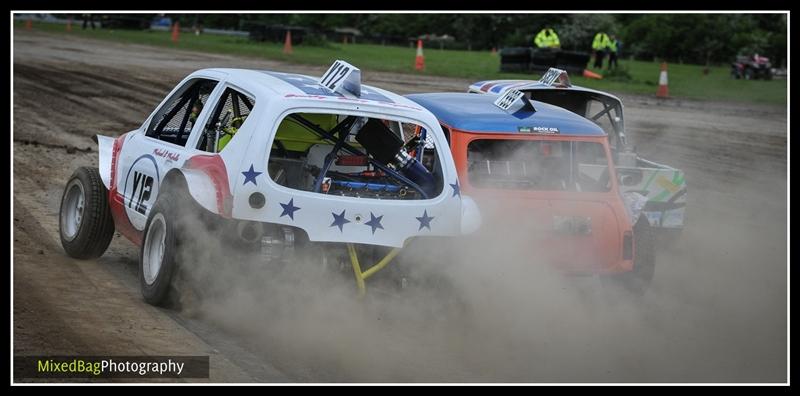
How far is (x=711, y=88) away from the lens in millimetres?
31219

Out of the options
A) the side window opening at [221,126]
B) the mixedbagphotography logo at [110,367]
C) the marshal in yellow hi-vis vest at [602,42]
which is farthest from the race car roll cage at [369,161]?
the marshal in yellow hi-vis vest at [602,42]

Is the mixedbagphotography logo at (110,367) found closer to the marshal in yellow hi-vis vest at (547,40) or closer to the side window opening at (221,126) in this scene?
the side window opening at (221,126)

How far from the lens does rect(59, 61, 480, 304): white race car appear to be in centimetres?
686

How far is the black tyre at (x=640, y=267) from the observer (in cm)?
828

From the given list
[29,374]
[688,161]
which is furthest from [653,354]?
[688,161]

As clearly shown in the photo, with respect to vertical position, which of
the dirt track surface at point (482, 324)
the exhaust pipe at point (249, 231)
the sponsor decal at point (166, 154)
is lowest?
the dirt track surface at point (482, 324)

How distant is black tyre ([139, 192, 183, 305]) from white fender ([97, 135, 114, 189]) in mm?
1344

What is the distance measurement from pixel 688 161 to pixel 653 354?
1036 cm

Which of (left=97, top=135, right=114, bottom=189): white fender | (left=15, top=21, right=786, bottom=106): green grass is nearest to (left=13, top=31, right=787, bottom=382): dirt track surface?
(left=97, top=135, right=114, bottom=189): white fender

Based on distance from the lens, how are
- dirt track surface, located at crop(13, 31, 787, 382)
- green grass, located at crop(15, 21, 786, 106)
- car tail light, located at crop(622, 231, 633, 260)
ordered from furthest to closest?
1. green grass, located at crop(15, 21, 786, 106)
2. car tail light, located at crop(622, 231, 633, 260)
3. dirt track surface, located at crop(13, 31, 787, 382)

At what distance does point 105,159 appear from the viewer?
28.5 ft

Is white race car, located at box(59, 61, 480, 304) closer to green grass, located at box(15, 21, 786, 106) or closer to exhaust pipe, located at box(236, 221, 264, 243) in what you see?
exhaust pipe, located at box(236, 221, 264, 243)

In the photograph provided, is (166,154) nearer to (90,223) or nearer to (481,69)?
(90,223)
